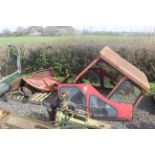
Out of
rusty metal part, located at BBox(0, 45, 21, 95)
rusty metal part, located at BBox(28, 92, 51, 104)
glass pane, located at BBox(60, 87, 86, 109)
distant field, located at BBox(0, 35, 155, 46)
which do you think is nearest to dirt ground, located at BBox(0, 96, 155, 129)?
Answer: rusty metal part, located at BBox(28, 92, 51, 104)

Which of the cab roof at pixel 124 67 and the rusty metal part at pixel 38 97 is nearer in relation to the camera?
the cab roof at pixel 124 67

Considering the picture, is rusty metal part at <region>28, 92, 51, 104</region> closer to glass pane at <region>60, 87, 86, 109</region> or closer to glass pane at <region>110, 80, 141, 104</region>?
glass pane at <region>60, 87, 86, 109</region>

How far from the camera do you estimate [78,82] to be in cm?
574

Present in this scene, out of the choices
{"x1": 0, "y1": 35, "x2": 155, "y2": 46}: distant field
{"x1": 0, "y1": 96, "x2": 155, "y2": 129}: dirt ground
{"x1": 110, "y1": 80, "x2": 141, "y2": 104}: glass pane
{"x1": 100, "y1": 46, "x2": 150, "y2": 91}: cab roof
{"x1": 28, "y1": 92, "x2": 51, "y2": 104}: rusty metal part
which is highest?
{"x1": 0, "y1": 35, "x2": 155, "y2": 46}: distant field

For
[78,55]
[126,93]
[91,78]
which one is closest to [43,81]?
[91,78]

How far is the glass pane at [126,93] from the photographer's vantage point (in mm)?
5703

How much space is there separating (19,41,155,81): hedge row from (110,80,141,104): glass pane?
0.16 meters

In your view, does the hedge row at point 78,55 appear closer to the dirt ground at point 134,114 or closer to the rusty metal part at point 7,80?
the rusty metal part at point 7,80

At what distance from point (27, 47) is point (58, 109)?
57 centimetres

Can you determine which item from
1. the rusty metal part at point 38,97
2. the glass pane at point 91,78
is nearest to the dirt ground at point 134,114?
the rusty metal part at point 38,97

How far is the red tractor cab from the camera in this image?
5.65 m

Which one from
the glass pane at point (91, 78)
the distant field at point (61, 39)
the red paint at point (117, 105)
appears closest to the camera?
the distant field at point (61, 39)

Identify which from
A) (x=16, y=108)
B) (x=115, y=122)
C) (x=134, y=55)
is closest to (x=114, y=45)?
(x=134, y=55)
